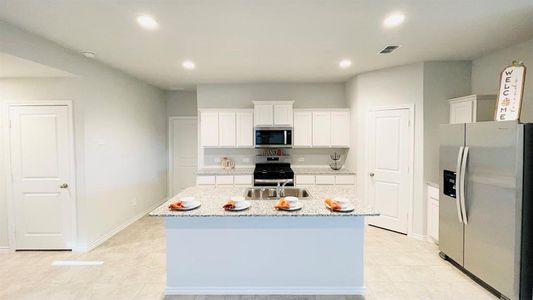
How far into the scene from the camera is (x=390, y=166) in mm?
4289

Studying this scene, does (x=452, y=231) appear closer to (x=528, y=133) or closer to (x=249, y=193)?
(x=528, y=133)

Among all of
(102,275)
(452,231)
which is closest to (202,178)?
(102,275)

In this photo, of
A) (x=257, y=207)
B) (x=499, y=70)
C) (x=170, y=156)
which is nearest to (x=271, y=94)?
(x=170, y=156)

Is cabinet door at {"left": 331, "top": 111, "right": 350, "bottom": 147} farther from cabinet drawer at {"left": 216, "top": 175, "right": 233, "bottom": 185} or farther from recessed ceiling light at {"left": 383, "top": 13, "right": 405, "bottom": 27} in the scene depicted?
recessed ceiling light at {"left": 383, "top": 13, "right": 405, "bottom": 27}

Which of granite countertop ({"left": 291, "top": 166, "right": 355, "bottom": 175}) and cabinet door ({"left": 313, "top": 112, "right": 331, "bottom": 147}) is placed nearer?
granite countertop ({"left": 291, "top": 166, "right": 355, "bottom": 175})

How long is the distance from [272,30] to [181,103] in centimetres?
413

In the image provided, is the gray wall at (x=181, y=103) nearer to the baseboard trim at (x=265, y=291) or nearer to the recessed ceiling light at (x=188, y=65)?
the recessed ceiling light at (x=188, y=65)

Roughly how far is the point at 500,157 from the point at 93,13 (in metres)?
3.94

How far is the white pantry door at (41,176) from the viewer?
140 inches

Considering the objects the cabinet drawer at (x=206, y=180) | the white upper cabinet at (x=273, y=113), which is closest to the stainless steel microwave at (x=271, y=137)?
the white upper cabinet at (x=273, y=113)

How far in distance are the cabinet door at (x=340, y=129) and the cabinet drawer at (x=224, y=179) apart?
207 centimetres

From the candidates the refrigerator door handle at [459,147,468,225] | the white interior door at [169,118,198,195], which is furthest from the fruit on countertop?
the white interior door at [169,118,198,195]

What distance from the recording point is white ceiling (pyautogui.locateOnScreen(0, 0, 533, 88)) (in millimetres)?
2229

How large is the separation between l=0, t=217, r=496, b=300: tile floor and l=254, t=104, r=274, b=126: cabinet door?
2.60m
